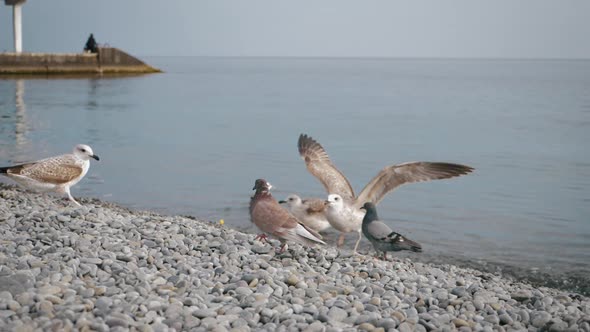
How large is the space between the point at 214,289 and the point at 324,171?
17.8ft

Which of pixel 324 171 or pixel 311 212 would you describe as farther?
pixel 324 171

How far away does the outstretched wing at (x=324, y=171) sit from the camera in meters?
10.8

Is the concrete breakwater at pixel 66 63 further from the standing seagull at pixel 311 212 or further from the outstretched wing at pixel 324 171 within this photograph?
the standing seagull at pixel 311 212

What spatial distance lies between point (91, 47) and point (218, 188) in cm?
4944

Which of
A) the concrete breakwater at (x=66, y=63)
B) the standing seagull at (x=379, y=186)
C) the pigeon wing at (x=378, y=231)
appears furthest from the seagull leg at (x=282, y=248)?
the concrete breakwater at (x=66, y=63)

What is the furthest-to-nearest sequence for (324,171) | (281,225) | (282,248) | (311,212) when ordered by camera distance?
1. (324,171)
2. (311,212)
3. (282,248)
4. (281,225)

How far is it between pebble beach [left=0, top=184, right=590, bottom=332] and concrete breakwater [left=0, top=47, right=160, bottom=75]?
53.0 meters

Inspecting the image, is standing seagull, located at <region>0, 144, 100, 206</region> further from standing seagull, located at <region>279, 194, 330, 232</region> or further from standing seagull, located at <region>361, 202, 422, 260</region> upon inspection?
standing seagull, located at <region>361, 202, 422, 260</region>

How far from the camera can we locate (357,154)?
25.6 metres

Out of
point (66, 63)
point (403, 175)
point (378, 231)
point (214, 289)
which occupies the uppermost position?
point (66, 63)

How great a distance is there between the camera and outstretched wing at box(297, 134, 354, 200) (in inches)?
423

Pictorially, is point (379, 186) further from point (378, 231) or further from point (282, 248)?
point (282, 248)

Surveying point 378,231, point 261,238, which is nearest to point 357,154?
point 378,231

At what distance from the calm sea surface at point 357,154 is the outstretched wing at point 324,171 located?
164cm
